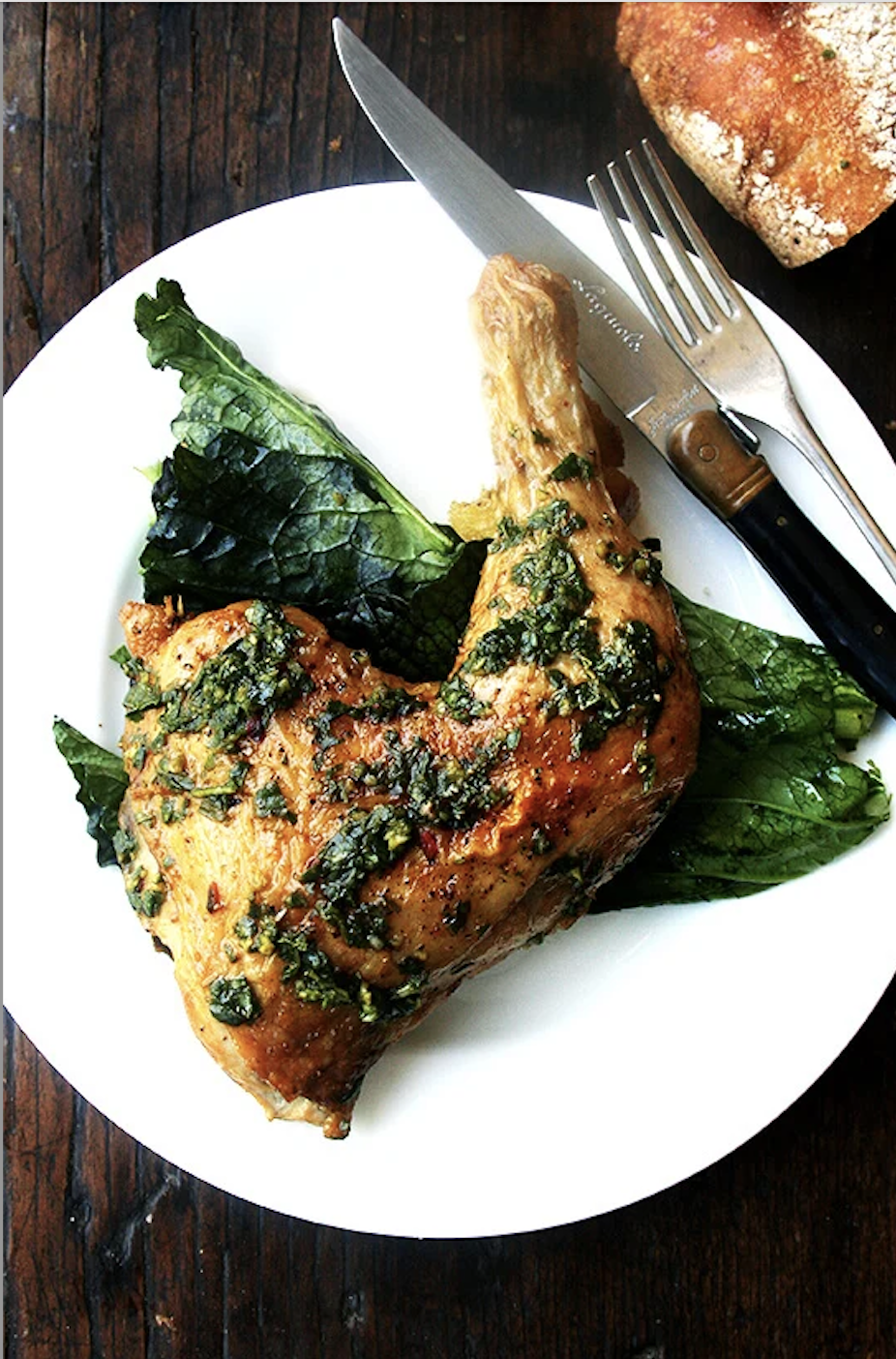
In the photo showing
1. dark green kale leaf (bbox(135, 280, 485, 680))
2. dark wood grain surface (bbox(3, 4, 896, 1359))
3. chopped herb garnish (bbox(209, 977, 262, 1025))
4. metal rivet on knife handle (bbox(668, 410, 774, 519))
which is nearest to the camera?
chopped herb garnish (bbox(209, 977, 262, 1025))

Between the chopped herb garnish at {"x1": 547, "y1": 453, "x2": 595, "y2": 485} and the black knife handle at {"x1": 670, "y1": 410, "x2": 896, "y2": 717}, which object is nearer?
the chopped herb garnish at {"x1": 547, "y1": 453, "x2": 595, "y2": 485}

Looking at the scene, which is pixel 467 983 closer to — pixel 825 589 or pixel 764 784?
pixel 764 784

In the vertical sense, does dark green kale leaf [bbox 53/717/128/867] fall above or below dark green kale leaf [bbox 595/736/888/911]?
above

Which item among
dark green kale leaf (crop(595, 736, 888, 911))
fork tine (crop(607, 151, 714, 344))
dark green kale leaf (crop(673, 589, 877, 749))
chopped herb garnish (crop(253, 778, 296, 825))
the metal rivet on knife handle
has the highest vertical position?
fork tine (crop(607, 151, 714, 344))

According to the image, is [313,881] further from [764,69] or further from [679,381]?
[764,69]

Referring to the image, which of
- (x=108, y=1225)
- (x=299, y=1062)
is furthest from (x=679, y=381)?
(x=108, y=1225)

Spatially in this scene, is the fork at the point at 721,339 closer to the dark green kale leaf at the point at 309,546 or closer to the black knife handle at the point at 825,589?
the black knife handle at the point at 825,589

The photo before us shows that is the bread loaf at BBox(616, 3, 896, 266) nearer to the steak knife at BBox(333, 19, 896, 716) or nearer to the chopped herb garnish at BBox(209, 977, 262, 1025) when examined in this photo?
the steak knife at BBox(333, 19, 896, 716)

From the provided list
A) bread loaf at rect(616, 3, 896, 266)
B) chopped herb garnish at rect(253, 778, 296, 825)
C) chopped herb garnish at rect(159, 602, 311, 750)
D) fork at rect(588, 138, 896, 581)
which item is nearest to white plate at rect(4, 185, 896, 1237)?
fork at rect(588, 138, 896, 581)

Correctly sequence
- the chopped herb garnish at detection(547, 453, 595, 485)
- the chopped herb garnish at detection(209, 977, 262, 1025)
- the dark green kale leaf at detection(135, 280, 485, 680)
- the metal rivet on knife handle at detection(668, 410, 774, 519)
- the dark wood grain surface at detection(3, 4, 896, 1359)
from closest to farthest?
the chopped herb garnish at detection(209, 977, 262, 1025), the chopped herb garnish at detection(547, 453, 595, 485), the dark green kale leaf at detection(135, 280, 485, 680), the metal rivet on knife handle at detection(668, 410, 774, 519), the dark wood grain surface at detection(3, 4, 896, 1359)
